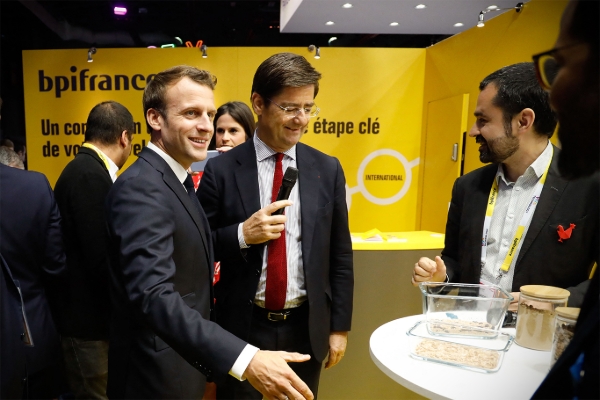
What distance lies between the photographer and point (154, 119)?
5.59 feet

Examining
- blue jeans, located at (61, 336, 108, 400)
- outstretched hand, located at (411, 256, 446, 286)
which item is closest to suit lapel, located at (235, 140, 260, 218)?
outstretched hand, located at (411, 256, 446, 286)

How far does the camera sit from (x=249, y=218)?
186 centimetres

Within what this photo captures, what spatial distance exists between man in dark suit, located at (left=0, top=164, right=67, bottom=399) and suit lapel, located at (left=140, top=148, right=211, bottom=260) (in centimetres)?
81

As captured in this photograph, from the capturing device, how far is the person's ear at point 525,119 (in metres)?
1.90

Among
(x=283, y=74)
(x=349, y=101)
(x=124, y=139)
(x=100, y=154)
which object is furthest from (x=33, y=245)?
(x=349, y=101)

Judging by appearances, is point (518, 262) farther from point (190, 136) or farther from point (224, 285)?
point (190, 136)

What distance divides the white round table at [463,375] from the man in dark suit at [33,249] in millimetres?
1614

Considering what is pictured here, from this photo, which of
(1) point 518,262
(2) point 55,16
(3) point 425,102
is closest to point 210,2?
(2) point 55,16

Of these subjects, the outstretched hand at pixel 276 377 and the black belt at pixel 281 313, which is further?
the black belt at pixel 281 313

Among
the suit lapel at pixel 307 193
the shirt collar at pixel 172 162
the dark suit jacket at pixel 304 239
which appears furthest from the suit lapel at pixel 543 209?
the shirt collar at pixel 172 162

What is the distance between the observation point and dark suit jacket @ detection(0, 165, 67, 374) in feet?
6.50

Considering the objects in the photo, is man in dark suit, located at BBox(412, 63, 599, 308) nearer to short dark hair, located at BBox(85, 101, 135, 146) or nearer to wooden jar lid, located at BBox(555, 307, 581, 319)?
wooden jar lid, located at BBox(555, 307, 581, 319)

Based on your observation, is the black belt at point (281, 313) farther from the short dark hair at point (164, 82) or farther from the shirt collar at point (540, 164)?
the shirt collar at point (540, 164)

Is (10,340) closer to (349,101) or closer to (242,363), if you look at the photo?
(242,363)
